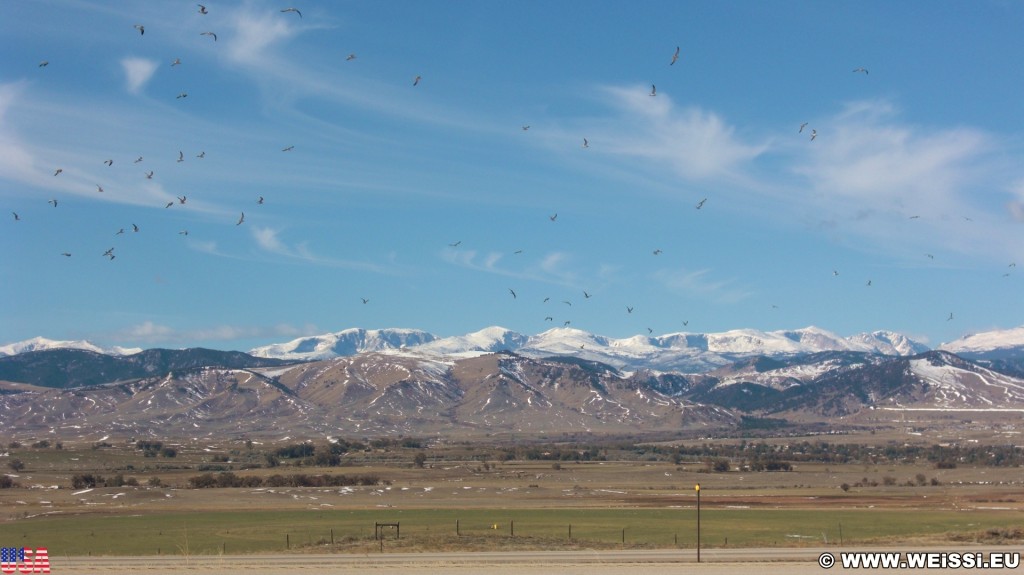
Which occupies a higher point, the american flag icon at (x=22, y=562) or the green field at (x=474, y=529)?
the american flag icon at (x=22, y=562)

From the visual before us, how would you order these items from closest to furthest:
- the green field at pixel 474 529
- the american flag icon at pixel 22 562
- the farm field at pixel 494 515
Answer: the american flag icon at pixel 22 562
the green field at pixel 474 529
the farm field at pixel 494 515

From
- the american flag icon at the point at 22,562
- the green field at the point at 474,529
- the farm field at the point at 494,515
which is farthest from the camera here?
the farm field at the point at 494,515

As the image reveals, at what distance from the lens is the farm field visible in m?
83.6

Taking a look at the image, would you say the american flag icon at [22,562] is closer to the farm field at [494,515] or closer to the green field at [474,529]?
the farm field at [494,515]

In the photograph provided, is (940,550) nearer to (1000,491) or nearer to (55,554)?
(55,554)

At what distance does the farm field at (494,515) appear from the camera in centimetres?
8362

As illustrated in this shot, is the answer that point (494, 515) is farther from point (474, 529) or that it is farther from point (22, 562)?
point (22, 562)

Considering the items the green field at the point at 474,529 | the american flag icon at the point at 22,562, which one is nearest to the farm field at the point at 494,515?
the green field at the point at 474,529

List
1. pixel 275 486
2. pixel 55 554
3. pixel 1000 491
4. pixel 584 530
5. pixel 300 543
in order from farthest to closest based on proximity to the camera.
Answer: pixel 275 486
pixel 1000 491
pixel 584 530
pixel 300 543
pixel 55 554

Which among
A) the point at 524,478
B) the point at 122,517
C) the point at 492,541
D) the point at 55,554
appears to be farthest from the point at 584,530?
the point at 524,478

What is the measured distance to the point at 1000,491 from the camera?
159 m

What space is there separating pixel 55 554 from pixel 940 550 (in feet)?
212

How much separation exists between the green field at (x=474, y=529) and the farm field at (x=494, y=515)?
0.18m

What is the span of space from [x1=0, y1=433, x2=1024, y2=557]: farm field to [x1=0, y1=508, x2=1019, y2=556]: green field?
0.18 m
